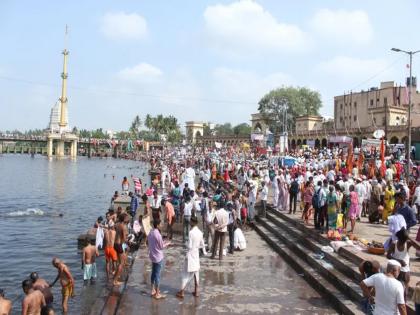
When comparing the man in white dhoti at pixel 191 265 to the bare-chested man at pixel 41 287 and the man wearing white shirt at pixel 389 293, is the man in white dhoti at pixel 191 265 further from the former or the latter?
the man wearing white shirt at pixel 389 293

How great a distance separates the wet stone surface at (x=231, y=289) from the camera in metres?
8.56

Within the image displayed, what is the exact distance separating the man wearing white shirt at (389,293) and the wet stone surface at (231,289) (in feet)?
8.65

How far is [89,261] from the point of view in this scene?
1099 centimetres

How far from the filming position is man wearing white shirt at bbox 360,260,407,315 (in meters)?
5.80

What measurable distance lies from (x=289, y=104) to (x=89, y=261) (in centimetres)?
8473

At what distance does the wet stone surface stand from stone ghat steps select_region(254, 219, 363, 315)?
0.14 m

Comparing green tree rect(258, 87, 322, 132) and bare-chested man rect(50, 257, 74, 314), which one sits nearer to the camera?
bare-chested man rect(50, 257, 74, 314)

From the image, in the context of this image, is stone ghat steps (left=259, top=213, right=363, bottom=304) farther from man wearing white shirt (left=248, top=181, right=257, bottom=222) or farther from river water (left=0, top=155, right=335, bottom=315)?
man wearing white shirt (left=248, top=181, right=257, bottom=222)

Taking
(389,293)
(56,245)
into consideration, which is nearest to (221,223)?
(389,293)

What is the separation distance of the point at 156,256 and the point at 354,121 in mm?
67435

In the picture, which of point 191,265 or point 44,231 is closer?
point 191,265

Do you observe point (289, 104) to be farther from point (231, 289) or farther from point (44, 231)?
point (231, 289)

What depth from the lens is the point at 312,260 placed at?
1113 cm

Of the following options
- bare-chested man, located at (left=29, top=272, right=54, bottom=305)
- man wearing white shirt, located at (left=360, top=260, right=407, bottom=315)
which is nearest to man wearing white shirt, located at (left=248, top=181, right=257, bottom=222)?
bare-chested man, located at (left=29, top=272, right=54, bottom=305)
